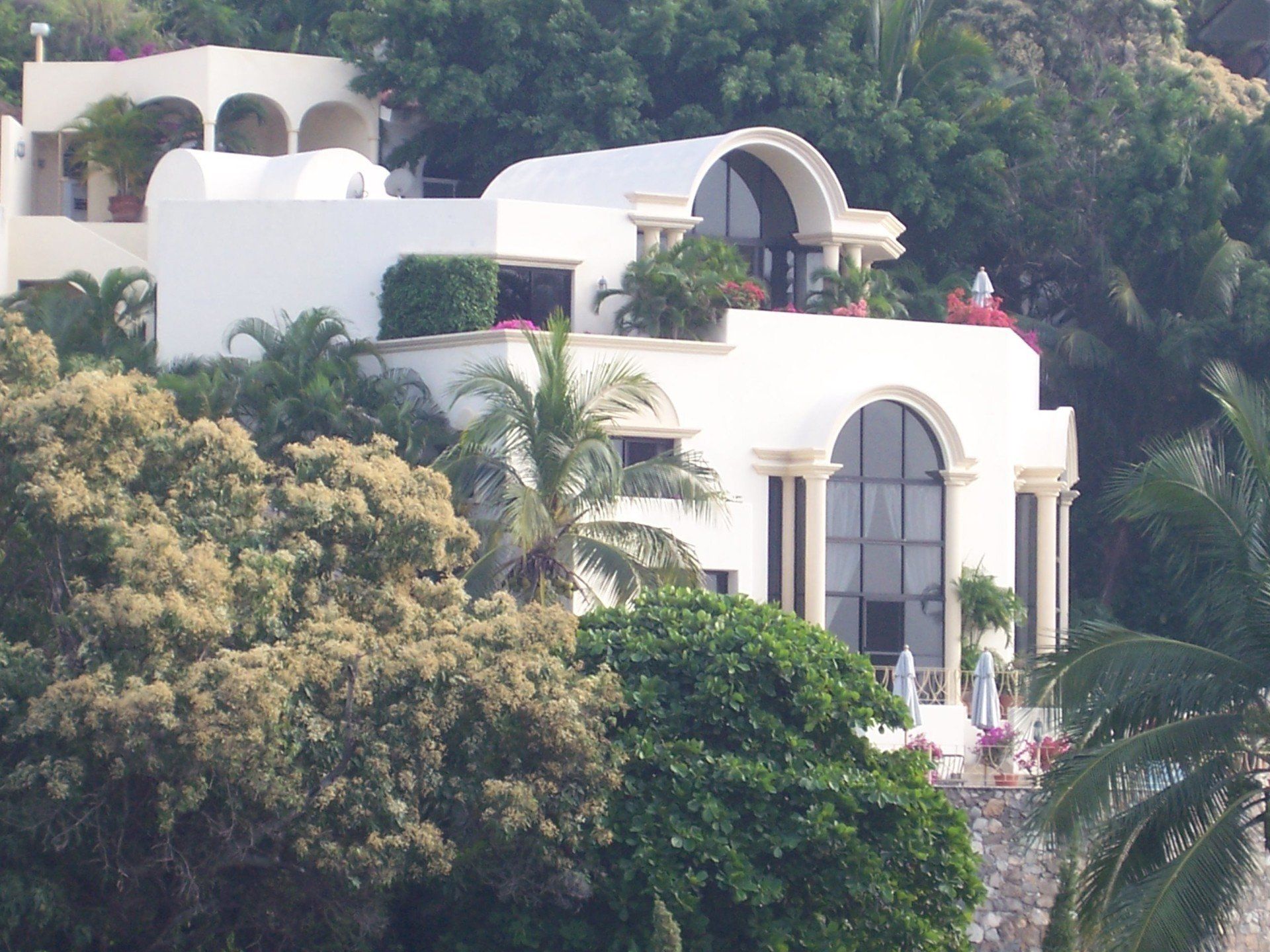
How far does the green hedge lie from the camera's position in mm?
31406

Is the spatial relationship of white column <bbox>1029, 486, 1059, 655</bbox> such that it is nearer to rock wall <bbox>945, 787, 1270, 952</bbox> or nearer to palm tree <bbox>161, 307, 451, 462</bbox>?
rock wall <bbox>945, 787, 1270, 952</bbox>

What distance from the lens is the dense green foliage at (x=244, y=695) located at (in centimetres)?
1958

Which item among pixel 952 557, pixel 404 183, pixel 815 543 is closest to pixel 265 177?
pixel 404 183

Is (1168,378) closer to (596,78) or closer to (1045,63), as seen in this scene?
(1045,63)

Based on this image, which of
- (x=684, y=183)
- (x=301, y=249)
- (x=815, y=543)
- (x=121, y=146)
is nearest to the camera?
(x=815, y=543)

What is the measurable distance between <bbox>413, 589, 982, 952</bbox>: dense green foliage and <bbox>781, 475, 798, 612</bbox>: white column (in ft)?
26.2

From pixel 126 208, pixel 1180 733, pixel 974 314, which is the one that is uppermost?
pixel 126 208

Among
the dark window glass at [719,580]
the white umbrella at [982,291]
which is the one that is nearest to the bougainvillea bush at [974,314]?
the white umbrella at [982,291]

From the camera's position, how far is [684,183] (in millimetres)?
33688

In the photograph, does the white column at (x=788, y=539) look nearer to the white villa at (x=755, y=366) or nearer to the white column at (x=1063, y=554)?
the white villa at (x=755, y=366)

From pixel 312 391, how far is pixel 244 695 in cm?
1046

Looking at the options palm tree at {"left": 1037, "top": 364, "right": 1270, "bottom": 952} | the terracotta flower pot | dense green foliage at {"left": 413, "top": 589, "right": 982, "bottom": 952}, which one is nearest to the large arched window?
dense green foliage at {"left": 413, "top": 589, "right": 982, "bottom": 952}

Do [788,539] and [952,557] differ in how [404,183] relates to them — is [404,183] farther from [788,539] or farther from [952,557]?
[952,557]

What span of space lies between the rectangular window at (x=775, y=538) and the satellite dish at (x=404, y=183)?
1486 centimetres
